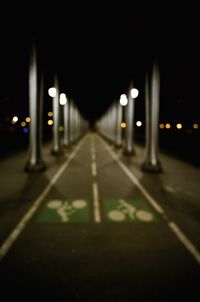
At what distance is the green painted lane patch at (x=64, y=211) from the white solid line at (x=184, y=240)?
2.22 metres

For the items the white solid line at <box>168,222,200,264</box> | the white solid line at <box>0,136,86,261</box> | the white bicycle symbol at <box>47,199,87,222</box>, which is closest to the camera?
the white solid line at <box>168,222,200,264</box>

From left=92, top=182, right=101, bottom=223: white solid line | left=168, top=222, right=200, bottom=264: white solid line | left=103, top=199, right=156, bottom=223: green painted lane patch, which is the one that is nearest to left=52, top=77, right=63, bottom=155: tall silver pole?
left=92, top=182, right=101, bottom=223: white solid line

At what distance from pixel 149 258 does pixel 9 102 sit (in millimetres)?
57368

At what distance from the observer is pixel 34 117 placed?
1567 centimetres

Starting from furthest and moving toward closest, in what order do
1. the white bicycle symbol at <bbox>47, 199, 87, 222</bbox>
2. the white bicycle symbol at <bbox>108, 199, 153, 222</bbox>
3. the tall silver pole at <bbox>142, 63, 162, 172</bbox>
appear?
1. the tall silver pole at <bbox>142, 63, 162, 172</bbox>
2. the white bicycle symbol at <bbox>47, 199, 87, 222</bbox>
3. the white bicycle symbol at <bbox>108, 199, 153, 222</bbox>

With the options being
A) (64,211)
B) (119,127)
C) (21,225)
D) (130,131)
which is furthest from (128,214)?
(119,127)

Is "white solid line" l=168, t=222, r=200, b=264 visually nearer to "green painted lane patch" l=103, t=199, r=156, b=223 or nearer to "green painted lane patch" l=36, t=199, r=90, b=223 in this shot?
"green painted lane patch" l=103, t=199, r=156, b=223

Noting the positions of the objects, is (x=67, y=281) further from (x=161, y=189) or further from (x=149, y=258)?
(x=161, y=189)

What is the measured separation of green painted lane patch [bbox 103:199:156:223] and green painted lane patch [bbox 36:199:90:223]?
2.09 feet

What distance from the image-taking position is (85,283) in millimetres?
4598

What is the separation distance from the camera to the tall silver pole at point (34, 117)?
602 inches

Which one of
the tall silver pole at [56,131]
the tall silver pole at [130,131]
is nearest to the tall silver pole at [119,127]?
the tall silver pole at [130,131]

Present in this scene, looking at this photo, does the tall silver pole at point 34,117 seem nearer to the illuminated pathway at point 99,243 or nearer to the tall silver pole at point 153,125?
the illuminated pathway at point 99,243

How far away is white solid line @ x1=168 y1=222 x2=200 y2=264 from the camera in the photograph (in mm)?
5749
